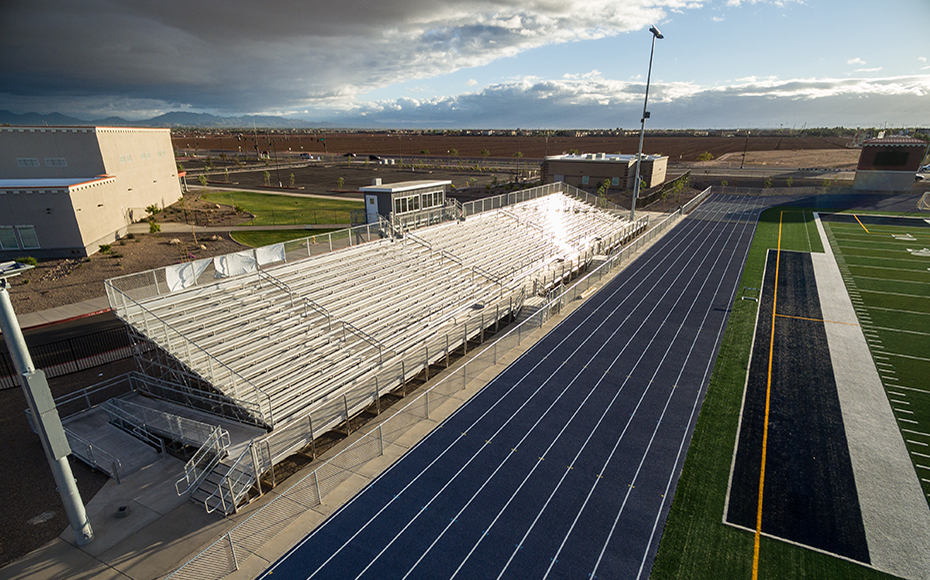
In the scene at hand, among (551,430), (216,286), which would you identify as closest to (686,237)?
(551,430)

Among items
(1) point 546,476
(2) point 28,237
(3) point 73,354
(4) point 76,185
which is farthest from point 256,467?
(2) point 28,237

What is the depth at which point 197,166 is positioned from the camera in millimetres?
89812

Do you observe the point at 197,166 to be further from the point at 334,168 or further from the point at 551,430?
the point at 551,430

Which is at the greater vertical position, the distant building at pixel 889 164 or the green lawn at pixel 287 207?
the distant building at pixel 889 164

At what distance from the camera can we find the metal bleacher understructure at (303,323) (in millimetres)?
11898

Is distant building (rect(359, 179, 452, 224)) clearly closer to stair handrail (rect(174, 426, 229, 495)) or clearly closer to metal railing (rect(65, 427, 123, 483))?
stair handrail (rect(174, 426, 229, 495))

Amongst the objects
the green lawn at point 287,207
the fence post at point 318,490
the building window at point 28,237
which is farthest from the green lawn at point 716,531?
the building window at point 28,237

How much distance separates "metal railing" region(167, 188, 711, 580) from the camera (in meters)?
8.56

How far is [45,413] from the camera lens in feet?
28.4

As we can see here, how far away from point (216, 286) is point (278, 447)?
7210 millimetres

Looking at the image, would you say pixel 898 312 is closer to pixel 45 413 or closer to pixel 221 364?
pixel 221 364

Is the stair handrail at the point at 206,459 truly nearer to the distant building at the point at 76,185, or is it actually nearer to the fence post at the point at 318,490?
the fence post at the point at 318,490

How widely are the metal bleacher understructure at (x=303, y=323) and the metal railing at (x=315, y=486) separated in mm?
1121

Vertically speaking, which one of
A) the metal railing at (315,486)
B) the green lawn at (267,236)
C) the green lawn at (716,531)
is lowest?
the green lawn at (716,531)
